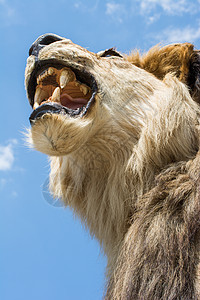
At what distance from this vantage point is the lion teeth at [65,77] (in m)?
2.96

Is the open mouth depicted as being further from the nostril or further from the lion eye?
the lion eye

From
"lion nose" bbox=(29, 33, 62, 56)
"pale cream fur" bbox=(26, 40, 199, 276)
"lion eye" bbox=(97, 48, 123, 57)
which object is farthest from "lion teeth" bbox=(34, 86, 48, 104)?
"lion eye" bbox=(97, 48, 123, 57)

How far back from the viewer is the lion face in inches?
111

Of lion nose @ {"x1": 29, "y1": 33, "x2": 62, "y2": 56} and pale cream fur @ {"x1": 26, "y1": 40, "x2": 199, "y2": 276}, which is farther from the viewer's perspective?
lion nose @ {"x1": 29, "y1": 33, "x2": 62, "y2": 56}

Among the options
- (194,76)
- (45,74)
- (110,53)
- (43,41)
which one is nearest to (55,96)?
(45,74)

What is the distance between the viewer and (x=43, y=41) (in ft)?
10.2

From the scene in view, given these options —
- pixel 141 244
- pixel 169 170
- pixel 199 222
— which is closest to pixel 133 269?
pixel 141 244

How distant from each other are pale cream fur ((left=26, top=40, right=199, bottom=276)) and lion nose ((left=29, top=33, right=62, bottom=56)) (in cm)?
6

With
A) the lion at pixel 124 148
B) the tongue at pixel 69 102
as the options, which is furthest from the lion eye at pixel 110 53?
the tongue at pixel 69 102

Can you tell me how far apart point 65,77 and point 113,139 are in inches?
22.0

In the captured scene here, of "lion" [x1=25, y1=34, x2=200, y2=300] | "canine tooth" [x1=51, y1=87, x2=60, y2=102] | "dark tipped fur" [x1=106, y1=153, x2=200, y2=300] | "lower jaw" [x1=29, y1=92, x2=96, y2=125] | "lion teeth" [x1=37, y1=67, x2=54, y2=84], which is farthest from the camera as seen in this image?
"lion teeth" [x1=37, y1=67, x2=54, y2=84]

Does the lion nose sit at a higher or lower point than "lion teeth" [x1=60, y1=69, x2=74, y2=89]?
higher

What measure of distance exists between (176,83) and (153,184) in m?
0.85

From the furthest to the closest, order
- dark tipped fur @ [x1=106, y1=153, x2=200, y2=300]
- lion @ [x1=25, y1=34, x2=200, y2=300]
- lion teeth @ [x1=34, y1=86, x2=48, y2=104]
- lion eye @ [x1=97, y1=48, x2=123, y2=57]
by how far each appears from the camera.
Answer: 1. lion eye @ [x1=97, y1=48, x2=123, y2=57]
2. lion teeth @ [x1=34, y1=86, x2=48, y2=104]
3. lion @ [x1=25, y1=34, x2=200, y2=300]
4. dark tipped fur @ [x1=106, y1=153, x2=200, y2=300]
